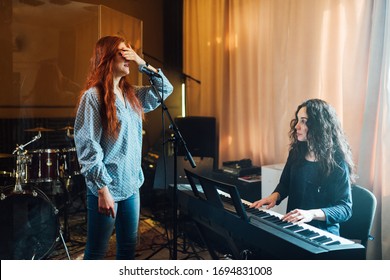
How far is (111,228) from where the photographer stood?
1410mm

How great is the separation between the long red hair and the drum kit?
2.64 ft

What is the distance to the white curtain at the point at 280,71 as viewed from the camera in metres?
1.89

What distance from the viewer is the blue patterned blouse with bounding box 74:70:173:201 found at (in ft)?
4.34

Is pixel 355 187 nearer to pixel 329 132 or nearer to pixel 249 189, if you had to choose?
pixel 329 132

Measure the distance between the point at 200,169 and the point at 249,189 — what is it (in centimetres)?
36

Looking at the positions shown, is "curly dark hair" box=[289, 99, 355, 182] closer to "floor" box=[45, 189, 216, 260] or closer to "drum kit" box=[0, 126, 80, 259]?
"floor" box=[45, 189, 216, 260]

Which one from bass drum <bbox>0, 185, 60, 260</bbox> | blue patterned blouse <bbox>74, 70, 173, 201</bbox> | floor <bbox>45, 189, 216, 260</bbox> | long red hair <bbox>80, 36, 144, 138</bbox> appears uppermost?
long red hair <bbox>80, 36, 144, 138</bbox>

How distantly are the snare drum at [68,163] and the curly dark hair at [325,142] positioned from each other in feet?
4.18

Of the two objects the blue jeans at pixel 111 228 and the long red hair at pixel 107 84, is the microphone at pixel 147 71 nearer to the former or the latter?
the long red hair at pixel 107 84

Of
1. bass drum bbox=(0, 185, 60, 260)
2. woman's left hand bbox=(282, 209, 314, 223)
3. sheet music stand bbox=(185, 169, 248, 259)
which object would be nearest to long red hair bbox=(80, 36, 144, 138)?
sheet music stand bbox=(185, 169, 248, 259)

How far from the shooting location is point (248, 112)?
2.56 meters

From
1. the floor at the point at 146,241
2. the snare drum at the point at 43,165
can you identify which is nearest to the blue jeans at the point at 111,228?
the floor at the point at 146,241

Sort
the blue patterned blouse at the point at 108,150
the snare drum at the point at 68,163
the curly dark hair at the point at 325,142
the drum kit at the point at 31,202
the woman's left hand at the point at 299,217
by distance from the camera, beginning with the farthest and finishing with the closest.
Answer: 1. the snare drum at the point at 68,163
2. the drum kit at the point at 31,202
3. the curly dark hair at the point at 325,142
4. the woman's left hand at the point at 299,217
5. the blue patterned blouse at the point at 108,150
